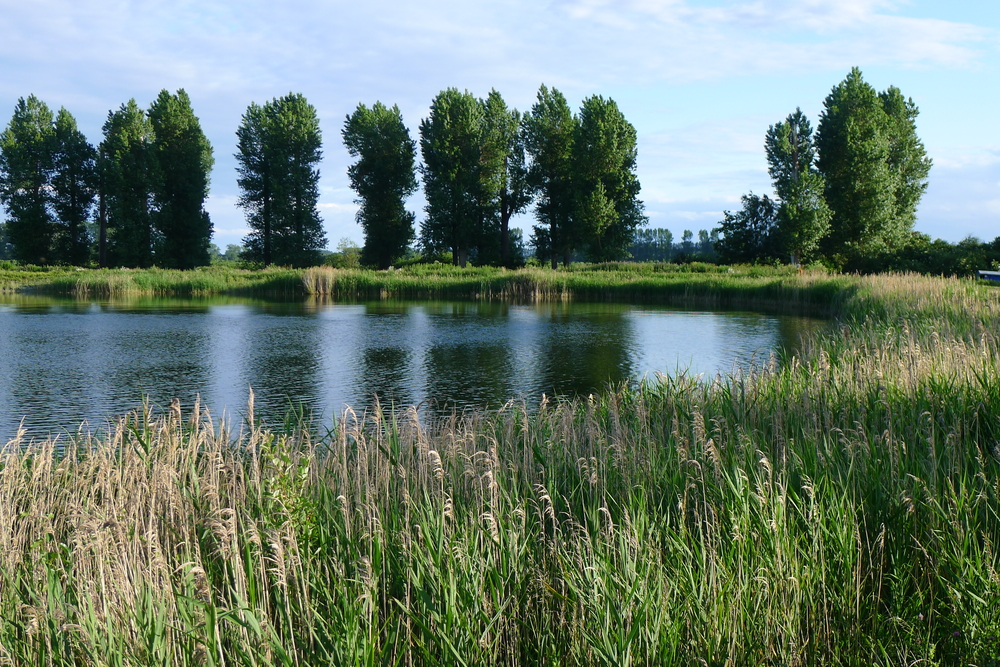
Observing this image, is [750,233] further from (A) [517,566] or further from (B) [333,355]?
(A) [517,566]

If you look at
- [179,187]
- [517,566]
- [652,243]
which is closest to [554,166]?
[179,187]

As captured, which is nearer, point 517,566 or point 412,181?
point 517,566

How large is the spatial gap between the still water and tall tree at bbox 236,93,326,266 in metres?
24.4

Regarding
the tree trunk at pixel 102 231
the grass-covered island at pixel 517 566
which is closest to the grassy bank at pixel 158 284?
the tree trunk at pixel 102 231

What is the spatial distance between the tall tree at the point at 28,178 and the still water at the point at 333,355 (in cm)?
2725

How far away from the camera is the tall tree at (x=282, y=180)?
5191 centimetres

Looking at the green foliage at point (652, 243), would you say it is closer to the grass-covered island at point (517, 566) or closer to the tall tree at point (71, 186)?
the tall tree at point (71, 186)

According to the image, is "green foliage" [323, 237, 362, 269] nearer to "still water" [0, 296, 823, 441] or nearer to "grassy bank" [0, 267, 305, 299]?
"grassy bank" [0, 267, 305, 299]

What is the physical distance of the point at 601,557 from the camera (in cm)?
296

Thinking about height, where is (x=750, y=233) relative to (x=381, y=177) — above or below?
below

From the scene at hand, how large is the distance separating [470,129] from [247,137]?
15.8 metres

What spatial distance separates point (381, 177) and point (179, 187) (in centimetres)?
1379

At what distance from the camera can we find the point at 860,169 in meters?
45.2

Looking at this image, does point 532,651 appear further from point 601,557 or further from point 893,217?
point 893,217
